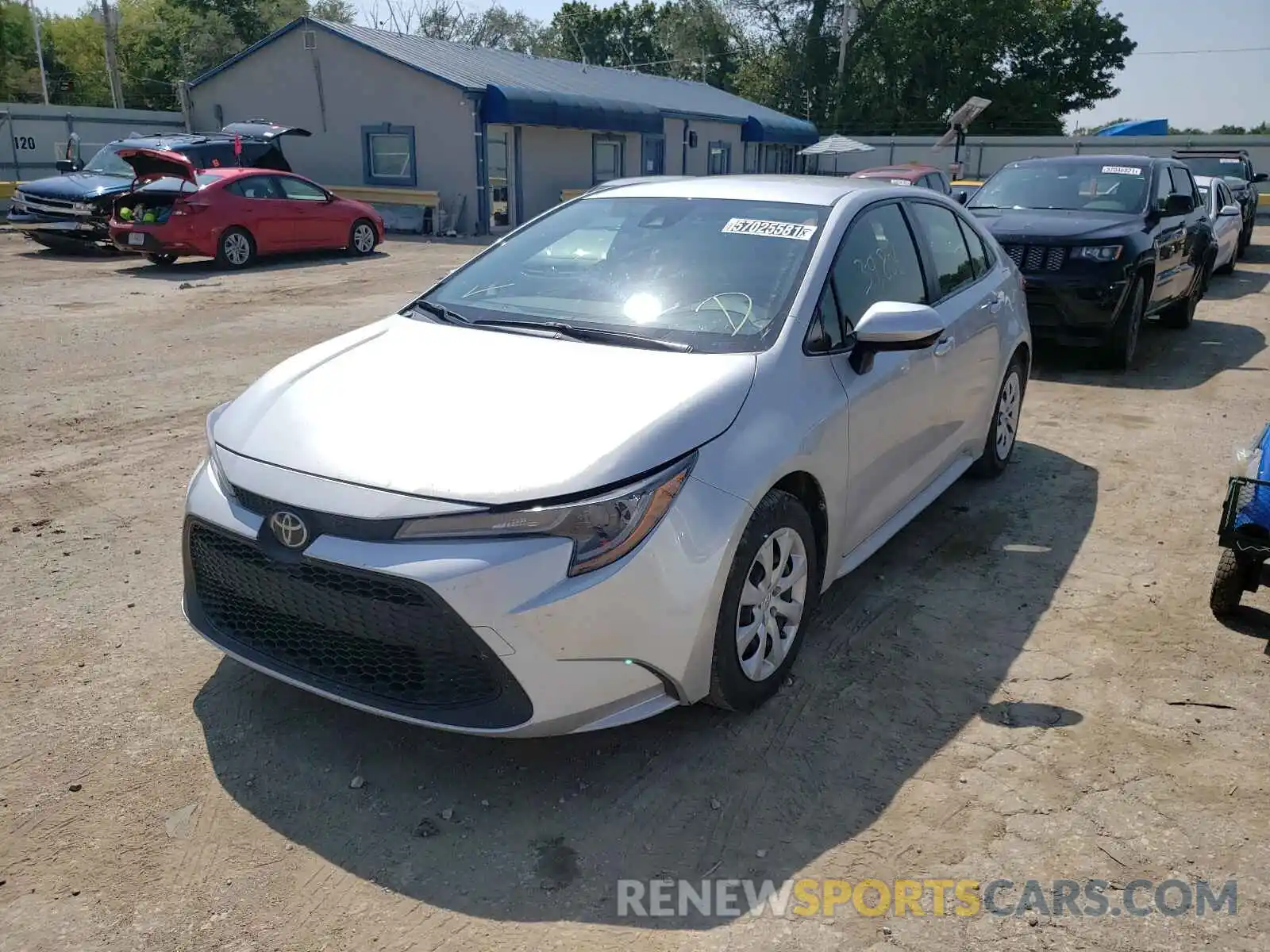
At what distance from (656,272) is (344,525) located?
1734 millimetres

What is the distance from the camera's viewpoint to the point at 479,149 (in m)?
22.2

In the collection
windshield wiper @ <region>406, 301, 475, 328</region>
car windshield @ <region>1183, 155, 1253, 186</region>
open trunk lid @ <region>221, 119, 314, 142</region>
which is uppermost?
open trunk lid @ <region>221, 119, 314, 142</region>

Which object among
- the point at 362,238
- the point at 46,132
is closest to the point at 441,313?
the point at 362,238

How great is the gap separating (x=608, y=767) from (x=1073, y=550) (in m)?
2.90

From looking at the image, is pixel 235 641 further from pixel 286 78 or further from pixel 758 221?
pixel 286 78

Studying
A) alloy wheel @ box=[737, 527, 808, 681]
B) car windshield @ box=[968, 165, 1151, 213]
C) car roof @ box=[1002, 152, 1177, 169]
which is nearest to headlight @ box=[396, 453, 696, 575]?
alloy wheel @ box=[737, 527, 808, 681]

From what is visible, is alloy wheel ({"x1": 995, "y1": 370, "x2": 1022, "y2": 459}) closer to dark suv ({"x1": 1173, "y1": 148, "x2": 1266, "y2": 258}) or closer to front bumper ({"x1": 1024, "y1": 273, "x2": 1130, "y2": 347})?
front bumper ({"x1": 1024, "y1": 273, "x2": 1130, "y2": 347})

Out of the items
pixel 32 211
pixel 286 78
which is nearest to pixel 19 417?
pixel 32 211

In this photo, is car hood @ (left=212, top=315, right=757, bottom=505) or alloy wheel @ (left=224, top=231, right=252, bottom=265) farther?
alloy wheel @ (left=224, top=231, right=252, bottom=265)

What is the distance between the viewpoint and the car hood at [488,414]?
9.22ft

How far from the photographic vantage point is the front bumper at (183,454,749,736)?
268 cm

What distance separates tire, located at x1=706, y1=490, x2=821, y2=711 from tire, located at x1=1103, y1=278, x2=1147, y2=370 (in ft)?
20.2

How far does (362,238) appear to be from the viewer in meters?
17.3

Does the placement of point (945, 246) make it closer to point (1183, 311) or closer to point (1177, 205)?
point (1177, 205)
